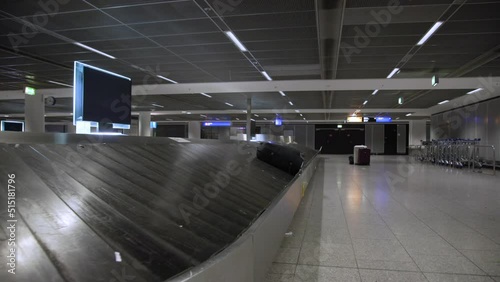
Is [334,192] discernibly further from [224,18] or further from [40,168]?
[40,168]

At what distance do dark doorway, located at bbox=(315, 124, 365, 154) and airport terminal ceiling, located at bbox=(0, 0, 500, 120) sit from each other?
27030 millimetres

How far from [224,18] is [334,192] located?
4.65 metres

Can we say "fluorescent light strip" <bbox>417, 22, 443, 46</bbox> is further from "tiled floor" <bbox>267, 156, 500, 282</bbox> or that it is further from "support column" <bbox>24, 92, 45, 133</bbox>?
"support column" <bbox>24, 92, 45, 133</bbox>

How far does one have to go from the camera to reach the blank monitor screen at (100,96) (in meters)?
3.68

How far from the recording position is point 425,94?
15867mm

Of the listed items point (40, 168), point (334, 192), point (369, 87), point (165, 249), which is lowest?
point (334, 192)

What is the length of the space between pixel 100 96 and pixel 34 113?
11.1 m

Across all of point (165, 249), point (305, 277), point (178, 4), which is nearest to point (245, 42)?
point (178, 4)

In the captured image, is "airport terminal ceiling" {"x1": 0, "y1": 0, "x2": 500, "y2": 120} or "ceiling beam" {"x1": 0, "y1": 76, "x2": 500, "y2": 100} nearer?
"airport terminal ceiling" {"x1": 0, "y1": 0, "x2": 500, "y2": 120}

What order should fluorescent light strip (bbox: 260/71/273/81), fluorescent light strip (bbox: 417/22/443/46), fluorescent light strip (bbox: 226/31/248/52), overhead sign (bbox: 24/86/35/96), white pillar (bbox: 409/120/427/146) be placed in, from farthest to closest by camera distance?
white pillar (bbox: 409/120/427/146), overhead sign (bbox: 24/86/35/96), fluorescent light strip (bbox: 260/71/273/81), fluorescent light strip (bbox: 226/31/248/52), fluorescent light strip (bbox: 417/22/443/46)

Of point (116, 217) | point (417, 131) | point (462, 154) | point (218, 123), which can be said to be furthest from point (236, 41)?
point (417, 131)

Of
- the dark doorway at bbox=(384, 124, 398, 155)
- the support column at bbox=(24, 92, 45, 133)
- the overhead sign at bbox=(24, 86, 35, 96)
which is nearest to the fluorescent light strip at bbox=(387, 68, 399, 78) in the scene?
the support column at bbox=(24, 92, 45, 133)

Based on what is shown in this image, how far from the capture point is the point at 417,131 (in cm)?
3425

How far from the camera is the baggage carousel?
53.4 inches
